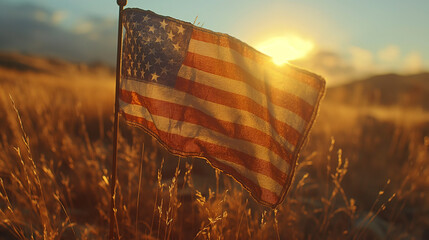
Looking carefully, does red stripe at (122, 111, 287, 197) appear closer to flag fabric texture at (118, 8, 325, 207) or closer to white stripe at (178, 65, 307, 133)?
flag fabric texture at (118, 8, 325, 207)

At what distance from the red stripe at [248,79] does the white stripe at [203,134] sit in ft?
0.96

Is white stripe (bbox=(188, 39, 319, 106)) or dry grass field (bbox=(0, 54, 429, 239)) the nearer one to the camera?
white stripe (bbox=(188, 39, 319, 106))

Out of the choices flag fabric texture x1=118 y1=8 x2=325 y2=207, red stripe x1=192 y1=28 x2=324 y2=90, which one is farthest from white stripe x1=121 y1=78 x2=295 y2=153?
red stripe x1=192 y1=28 x2=324 y2=90

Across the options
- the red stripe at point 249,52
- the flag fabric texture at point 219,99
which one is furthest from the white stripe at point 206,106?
the red stripe at point 249,52

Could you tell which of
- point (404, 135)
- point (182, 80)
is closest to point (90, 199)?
point (182, 80)

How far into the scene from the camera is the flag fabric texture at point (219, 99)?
5.88 ft

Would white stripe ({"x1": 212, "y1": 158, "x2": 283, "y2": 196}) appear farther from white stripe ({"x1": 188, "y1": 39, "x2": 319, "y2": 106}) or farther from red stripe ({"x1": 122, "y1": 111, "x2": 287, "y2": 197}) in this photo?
white stripe ({"x1": 188, "y1": 39, "x2": 319, "y2": 106})

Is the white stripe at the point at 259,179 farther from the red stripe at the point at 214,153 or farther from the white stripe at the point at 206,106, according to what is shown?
the white stripe at the point at 206,106

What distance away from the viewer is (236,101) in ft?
6.07

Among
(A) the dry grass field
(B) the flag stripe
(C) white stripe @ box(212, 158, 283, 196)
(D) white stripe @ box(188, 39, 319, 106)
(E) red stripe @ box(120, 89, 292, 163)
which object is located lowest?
(A) the dry grass field

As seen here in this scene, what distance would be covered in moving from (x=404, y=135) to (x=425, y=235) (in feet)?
11.3

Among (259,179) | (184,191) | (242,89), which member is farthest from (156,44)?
(184,191)

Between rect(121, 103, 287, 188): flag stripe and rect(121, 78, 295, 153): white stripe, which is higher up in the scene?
rect(121, 78, 295, 153): white stripe

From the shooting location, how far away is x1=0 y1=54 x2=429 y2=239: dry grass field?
87.2 inches
